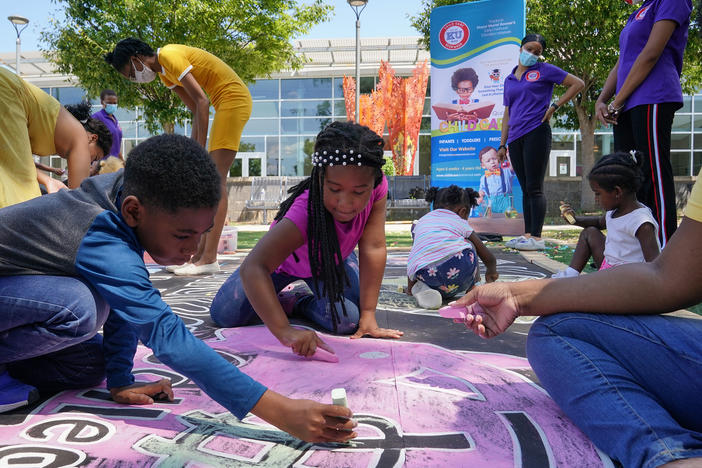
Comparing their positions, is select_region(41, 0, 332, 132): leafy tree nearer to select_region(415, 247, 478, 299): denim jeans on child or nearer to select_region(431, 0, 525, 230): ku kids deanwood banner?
select_region(431, 0, 525, 230): ku kids deanwood banner

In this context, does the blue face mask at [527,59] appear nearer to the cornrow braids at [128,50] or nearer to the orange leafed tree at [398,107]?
the cornrow braids at [128,50]

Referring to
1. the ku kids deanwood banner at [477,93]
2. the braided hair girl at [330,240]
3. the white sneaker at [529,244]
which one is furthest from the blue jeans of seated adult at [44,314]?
the ku kids deanwood banner at [477,93]

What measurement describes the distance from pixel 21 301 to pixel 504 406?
1.40m

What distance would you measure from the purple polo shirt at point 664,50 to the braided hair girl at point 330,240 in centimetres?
183

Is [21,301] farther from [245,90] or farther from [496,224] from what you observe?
[496,224]

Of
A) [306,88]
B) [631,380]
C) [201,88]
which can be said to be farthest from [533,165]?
[306,88]

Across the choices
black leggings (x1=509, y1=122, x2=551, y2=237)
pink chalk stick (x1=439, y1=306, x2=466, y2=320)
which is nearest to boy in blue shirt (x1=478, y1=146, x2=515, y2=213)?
black leggings (x1=509, y1=122, x2=551, y2=237)

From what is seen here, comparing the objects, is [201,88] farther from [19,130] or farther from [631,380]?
[631,380]

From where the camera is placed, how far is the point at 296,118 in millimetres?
20562

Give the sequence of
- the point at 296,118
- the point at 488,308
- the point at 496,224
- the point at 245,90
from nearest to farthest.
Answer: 1. the point at 488,308
2. the point at 245,90
3. the point at 496,224
4. the point at 296,118

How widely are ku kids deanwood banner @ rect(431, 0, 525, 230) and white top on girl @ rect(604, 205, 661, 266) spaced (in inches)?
218

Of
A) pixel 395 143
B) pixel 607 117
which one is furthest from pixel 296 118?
pixel 607 117

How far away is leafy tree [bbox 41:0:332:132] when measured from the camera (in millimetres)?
10156

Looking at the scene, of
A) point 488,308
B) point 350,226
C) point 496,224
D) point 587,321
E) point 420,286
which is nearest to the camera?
point 587,321
